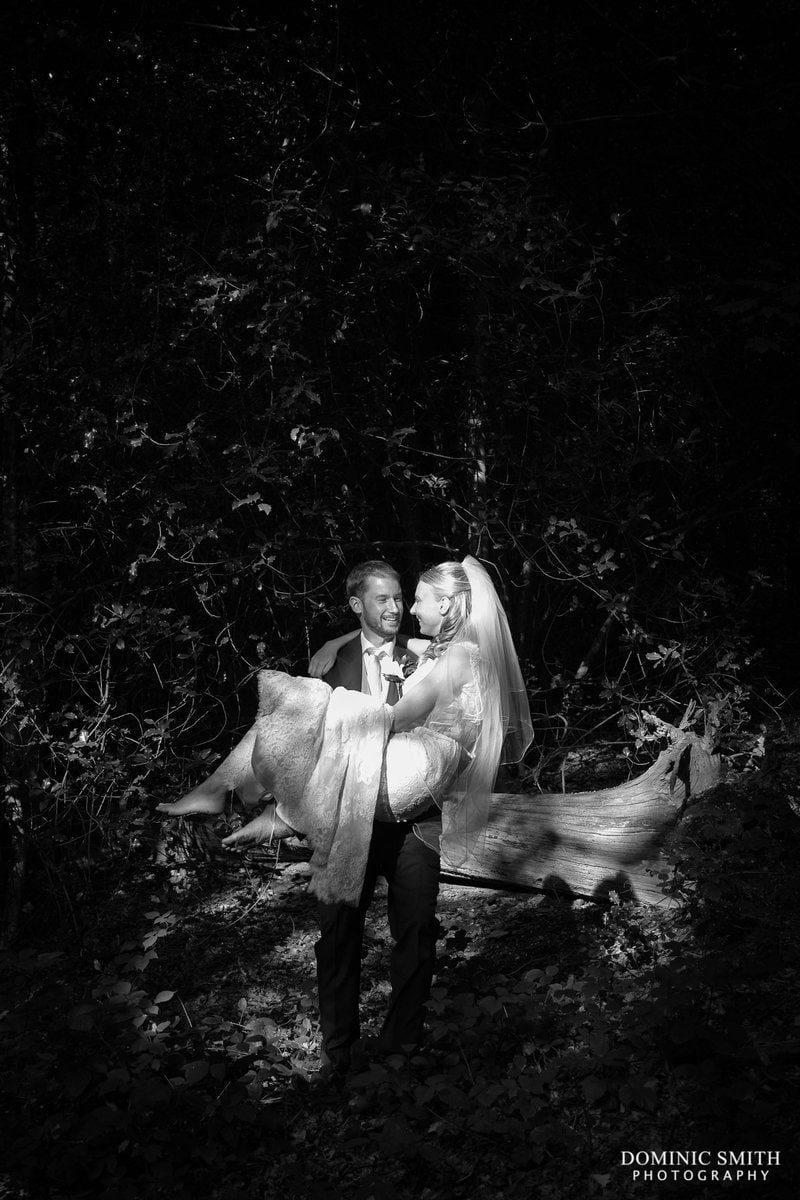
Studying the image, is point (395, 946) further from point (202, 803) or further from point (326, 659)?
point (326, 659)

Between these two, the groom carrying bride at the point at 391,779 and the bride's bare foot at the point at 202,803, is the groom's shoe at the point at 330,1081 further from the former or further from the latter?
the bride's bare foot at the point at 202,803

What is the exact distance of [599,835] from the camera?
5.22 m

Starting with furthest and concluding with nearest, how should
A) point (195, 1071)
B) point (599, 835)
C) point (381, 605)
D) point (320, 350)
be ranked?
point (320, 350)
point (599, 835)
point (381, 605)
point (195, 1071)

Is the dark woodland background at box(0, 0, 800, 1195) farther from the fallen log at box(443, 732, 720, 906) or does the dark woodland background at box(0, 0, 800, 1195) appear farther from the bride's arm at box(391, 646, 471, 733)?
the bride's arm at box(391, 646, 471, 733)

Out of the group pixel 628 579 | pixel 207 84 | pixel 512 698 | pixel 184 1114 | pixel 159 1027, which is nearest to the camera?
pixel 184 1114

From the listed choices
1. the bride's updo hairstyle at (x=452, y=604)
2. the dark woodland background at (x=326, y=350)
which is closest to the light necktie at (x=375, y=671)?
the bride's updo hairstyle at (x=452, y=604)

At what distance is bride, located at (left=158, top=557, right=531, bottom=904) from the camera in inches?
146

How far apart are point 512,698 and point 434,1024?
4.39ft

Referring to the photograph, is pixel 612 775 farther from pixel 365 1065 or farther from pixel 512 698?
pixel 365 1065

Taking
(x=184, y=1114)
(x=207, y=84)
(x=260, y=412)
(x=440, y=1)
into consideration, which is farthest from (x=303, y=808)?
(x=440, y=1)

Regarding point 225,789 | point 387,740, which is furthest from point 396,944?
point 225,789

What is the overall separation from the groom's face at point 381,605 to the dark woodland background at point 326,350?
1.56 m

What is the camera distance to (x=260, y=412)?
579 centimetres

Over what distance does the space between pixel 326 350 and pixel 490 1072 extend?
165 inches
